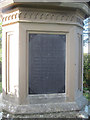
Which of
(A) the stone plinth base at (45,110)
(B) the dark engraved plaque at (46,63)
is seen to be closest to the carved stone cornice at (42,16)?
(B) the dark engraved plaque at (46,63)

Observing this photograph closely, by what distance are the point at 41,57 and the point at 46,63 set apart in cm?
22

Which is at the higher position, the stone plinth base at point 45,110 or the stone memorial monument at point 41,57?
the stone memorial monument at point 41,57

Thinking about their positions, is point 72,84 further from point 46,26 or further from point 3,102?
point 3,102

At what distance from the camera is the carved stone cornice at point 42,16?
12.3 ft

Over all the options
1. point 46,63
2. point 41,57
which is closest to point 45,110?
point 46,63

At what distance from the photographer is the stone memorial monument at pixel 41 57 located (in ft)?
12.5

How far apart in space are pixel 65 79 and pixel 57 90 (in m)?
0.40

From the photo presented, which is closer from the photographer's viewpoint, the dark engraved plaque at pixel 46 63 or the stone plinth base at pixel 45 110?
the stone plinth base at pixel 45 110

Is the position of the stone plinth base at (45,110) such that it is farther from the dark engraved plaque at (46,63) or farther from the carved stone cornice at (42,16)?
the carved stone cornice at (42,16)

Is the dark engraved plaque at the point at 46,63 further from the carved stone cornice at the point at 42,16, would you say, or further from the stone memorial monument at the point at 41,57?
the carved stone cornice at the point at 42,16

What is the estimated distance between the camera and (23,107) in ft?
12.5

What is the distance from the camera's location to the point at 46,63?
404cm

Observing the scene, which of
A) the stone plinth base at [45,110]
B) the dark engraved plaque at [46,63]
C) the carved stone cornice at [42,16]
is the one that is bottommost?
the stone plinth base at [45,110]

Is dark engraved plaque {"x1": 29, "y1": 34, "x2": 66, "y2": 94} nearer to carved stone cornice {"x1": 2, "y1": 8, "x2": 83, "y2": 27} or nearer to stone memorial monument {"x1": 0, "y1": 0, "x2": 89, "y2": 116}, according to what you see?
Answer: stone memorial monument {"x1": 0, "y1": 0, "x2": 89, "y2": 116}
